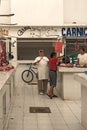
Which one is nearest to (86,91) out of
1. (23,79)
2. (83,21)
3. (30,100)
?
(30,100)

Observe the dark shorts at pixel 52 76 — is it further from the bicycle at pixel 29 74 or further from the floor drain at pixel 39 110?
the bicycle at pixel 29 74

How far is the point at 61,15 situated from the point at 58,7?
0.48 meters

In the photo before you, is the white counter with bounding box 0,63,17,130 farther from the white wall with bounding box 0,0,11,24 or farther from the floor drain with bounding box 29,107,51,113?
the white wall with bounding box 0,0,11,24

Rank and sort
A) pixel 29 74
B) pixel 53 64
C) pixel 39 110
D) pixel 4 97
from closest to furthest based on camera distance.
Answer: pixel 4 97, pixel 39 110, pixel 53 64, pixel 29 74

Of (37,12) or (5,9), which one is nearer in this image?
(37,12)

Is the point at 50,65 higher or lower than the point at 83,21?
lower

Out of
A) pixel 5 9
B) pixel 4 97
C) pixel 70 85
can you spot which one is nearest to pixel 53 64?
pixel 70 85

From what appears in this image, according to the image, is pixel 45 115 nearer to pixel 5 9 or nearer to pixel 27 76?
pixel 27 76

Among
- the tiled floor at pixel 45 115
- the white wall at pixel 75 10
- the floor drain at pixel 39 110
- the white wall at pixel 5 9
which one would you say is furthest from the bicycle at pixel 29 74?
the floor drain at pixel 39 110

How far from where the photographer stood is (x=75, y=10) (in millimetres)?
19109

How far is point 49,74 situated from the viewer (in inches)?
489

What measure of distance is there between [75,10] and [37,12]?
236 cm

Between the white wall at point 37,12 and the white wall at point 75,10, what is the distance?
1.03m

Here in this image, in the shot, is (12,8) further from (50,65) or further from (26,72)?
(50,65)
